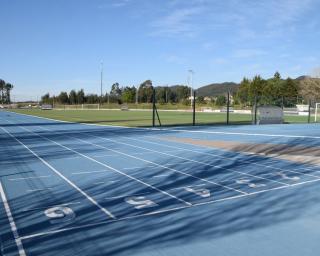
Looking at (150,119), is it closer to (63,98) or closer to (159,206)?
(159,206)

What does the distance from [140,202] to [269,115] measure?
2629 cm

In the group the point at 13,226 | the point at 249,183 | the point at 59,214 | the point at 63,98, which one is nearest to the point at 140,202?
the point at 59,214

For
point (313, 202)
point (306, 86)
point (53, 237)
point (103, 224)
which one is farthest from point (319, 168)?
point (306, 86)

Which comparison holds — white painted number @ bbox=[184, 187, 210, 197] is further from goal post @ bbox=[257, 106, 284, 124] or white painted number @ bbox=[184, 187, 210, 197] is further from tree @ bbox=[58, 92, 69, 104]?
tree @ bbox=[58, 92, 69, 104]

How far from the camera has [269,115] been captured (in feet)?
106

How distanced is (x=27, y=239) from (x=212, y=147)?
11.4 meters

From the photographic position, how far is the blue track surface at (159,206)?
5.51m

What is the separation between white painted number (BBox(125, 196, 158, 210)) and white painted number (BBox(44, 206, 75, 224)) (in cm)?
117

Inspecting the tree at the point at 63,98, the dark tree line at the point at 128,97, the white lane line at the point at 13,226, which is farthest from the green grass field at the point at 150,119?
the tree at the point at 63,98

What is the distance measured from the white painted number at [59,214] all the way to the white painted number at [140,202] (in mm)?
1170

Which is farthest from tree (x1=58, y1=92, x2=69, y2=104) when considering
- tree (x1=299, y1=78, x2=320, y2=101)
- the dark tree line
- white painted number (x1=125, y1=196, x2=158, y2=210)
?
white painted number (x1=125, y1=196, x2=158, y2=210)

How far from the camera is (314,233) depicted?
19.7 ft

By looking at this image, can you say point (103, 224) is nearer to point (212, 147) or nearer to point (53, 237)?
point (53, 237)

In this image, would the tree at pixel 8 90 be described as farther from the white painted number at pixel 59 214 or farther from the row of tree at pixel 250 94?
the white painted number at pixel 59 214
